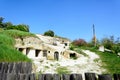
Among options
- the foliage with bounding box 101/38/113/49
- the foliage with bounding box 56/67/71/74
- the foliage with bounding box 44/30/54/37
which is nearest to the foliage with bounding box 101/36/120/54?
the foliage with bounding box 101/38/113/49

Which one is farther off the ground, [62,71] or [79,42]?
[79,42]

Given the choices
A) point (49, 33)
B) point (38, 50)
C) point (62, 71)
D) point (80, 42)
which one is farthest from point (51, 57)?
point (80, 42)

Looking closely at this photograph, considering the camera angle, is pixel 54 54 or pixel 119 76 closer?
pixel 119 76

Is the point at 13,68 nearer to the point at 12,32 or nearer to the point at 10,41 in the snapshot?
the point at 10,41

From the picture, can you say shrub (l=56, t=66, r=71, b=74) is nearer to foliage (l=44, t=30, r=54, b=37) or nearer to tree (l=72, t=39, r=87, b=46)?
foliage (l=44, t=30, r=54, b=37)

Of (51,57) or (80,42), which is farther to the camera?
(80,42)

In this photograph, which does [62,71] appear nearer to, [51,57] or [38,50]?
[51,57]

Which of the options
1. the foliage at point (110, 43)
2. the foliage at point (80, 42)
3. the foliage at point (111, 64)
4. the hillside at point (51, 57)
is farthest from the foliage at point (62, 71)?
the foliage at point (80, 42)

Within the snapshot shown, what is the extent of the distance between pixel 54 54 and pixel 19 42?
4804 millimetres

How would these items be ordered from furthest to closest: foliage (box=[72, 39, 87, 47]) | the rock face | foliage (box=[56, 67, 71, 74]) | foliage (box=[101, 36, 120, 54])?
foliage (box=[72, 39, 87, 47]) < foliage (box=[101, 36, 120, 54]) < the rock face < foliage (box=[56, 67, 71, 74])

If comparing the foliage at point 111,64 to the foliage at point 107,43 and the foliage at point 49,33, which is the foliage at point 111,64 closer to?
the foliage at point 107,43

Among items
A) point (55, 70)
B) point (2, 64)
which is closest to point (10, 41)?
point (55, 70)

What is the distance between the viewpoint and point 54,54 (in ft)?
105

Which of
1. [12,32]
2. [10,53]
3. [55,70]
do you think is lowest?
[55,70]
